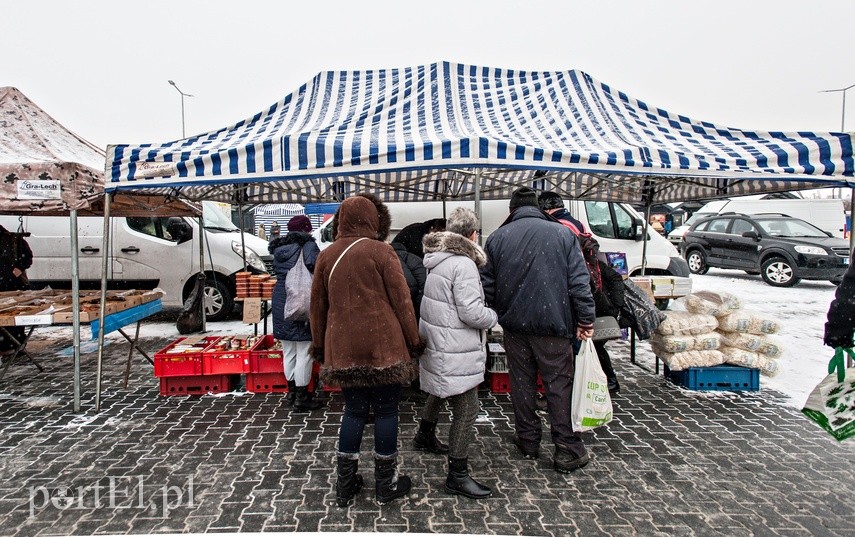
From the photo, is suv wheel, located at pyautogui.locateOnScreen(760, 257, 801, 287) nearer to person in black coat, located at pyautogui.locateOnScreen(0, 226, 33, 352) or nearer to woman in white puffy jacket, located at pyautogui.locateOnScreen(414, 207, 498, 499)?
woman in white puffy jacket, located at pyautogui.locateOnScreen(414, 207, 498, 499)

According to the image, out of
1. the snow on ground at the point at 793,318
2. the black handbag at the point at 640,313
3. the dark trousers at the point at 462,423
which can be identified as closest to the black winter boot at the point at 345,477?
the dark trousers at the point at 462,423

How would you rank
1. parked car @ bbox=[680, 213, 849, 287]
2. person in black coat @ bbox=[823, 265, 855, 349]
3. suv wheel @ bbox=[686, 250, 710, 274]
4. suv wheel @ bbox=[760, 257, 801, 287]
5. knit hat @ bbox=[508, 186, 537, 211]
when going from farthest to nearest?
suv wheel @ bbox=[686, 250, 710, 274] < suv wheel @ bbox=[760, 257, 801, 287] < parked car @ bbox=[680, 213, 849, 287] < knit hat @ bbox=[508, 186, 537, 211] < person in black coat @ bbox=[823, 265, 855, 349]

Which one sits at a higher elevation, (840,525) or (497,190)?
(497,190)

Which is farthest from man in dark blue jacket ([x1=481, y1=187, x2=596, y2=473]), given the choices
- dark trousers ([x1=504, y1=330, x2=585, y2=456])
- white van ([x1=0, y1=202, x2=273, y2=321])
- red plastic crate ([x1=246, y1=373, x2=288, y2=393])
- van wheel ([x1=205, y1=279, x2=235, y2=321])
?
van wheel ([x1=205, y1=279, x2=235, y2=321])

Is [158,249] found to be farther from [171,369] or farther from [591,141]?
[591,141]

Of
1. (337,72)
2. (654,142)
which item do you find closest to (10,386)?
(337,72)

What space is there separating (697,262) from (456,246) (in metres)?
15.0

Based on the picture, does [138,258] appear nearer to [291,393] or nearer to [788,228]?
[291,393]

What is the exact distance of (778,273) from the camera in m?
12.9

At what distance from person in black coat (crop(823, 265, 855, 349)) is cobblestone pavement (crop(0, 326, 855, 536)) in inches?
44.5

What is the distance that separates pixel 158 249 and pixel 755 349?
9.29 metres

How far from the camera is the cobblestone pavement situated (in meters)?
2.91

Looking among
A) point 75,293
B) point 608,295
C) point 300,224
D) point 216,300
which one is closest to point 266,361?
point 300,224

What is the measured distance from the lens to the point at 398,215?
30.6 feet
